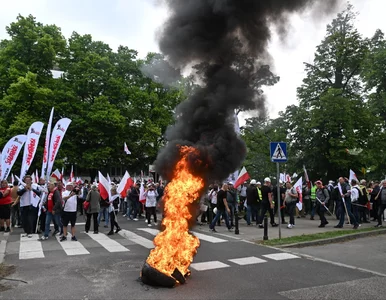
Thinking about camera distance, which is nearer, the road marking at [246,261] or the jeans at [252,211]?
the road marking at [246,261]

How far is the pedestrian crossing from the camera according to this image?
7.82 m

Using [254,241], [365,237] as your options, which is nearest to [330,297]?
[254,241]

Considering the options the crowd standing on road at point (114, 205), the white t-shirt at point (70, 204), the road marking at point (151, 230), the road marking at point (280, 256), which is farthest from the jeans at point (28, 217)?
the road marking at point (280, 256)

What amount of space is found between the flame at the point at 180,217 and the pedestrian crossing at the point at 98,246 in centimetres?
89

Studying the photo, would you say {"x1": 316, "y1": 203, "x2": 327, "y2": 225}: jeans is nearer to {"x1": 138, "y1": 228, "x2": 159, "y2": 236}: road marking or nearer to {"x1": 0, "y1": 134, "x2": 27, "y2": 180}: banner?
{"x1": 138, "y1": 228, "x2": 159, "y2": 236}: road marking

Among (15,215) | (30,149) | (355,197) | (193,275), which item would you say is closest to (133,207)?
(15,215)

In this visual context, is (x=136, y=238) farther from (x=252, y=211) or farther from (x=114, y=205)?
(x=252, y=211)

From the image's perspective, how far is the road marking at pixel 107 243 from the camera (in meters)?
9.27

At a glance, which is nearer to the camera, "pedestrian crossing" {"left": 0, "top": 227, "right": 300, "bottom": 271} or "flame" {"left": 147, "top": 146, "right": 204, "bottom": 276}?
"flame" {"left": 147, "top": 146, "right": 204, "bottom": 276}

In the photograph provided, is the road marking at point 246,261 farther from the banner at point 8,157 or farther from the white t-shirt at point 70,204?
the banner at point 8,157

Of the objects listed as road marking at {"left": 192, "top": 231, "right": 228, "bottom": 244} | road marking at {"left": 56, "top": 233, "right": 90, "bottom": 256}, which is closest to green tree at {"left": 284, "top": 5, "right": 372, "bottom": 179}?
road marking at {"left": 192, "top": 231, "right": 228, "bottom": 244}

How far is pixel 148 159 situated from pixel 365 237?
2576 cm

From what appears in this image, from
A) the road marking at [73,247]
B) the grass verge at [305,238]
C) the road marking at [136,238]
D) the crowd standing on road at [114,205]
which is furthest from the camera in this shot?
the crowd standing on road at [114,205]

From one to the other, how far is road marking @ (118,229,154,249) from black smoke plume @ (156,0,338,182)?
3684mm
